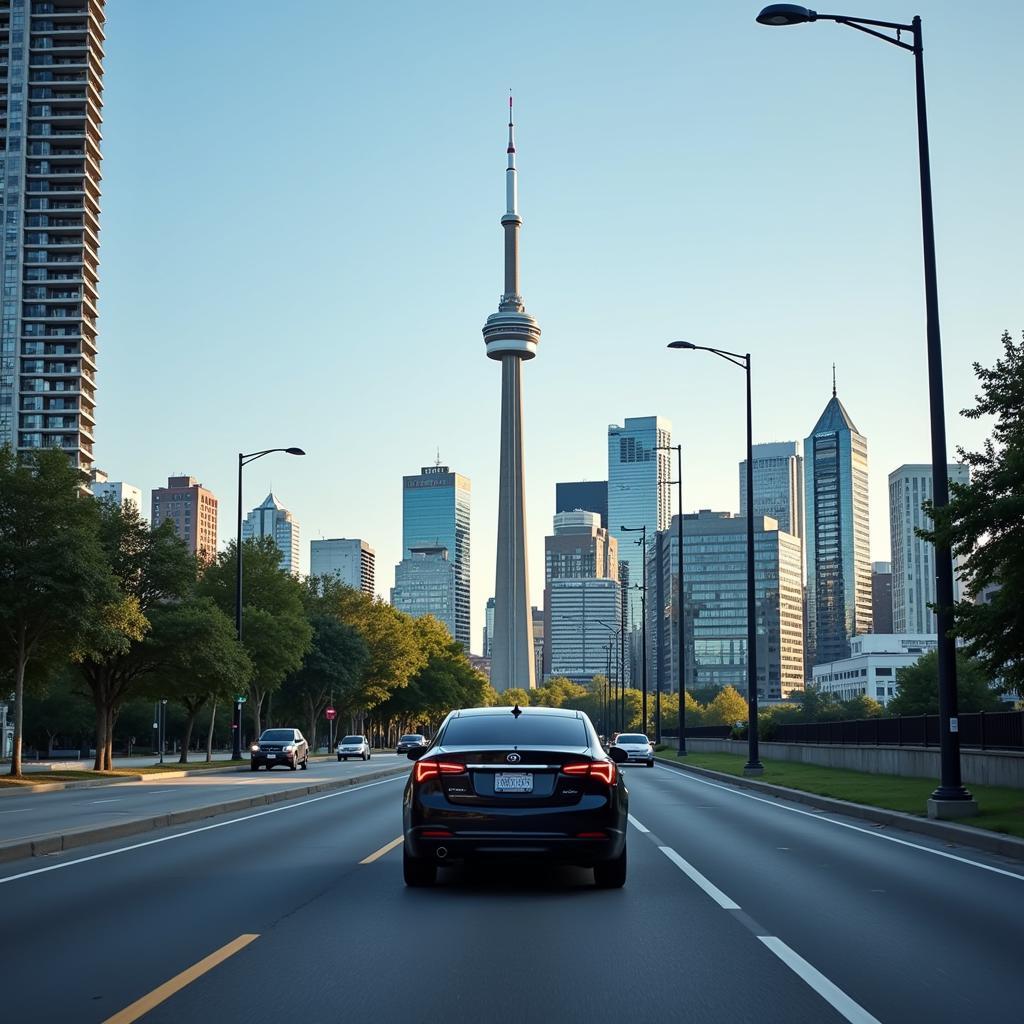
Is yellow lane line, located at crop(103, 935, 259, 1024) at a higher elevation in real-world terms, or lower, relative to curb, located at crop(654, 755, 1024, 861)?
higher

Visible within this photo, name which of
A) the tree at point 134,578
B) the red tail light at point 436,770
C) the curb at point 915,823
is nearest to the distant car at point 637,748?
the tree at point 134,578

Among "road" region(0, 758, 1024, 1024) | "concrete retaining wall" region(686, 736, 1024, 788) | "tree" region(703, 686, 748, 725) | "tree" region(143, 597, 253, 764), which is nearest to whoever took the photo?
"road" region(0, 758, 1024, 1024)

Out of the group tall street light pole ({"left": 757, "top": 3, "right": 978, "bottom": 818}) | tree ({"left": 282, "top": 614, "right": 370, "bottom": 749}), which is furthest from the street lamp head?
tree ({"left": 282, "top": 614, "right": 370, "bottom": 749})

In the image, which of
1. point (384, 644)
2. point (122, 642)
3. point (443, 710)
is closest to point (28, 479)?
point (122, 642)

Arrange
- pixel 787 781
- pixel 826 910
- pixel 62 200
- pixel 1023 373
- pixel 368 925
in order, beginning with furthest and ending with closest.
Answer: pixel 62 200
pixel 787 781
pixel 1023 373
pixel 826 910
pixel 368 925

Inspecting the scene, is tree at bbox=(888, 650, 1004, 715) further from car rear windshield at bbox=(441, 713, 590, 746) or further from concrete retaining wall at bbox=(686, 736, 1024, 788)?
car rear windshield at bbox=(441, 713, 590, 746)

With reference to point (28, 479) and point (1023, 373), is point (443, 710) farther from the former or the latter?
point (1023, 373)

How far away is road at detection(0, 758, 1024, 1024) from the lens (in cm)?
766

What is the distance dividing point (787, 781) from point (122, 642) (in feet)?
70.6

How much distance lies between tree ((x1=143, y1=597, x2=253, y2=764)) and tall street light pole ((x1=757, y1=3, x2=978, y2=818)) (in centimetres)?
3533

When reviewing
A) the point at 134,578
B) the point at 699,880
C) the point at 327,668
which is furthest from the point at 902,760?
the point at 327,668

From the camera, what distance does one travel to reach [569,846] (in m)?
12.0

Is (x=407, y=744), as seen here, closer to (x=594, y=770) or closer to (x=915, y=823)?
(x=915, y=823)

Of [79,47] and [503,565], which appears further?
[503,565]
